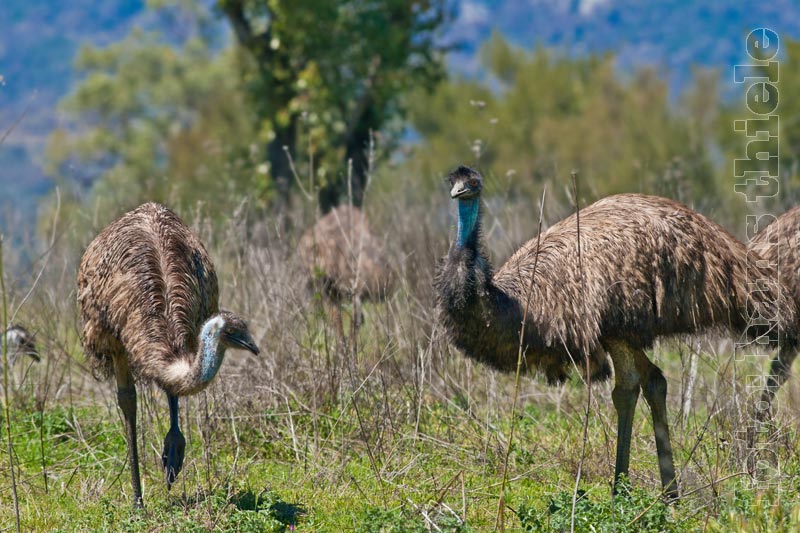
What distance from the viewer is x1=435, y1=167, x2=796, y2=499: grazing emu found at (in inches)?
216

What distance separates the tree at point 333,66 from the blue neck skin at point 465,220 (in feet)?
32.2

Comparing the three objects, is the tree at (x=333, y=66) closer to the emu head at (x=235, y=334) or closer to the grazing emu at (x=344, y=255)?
the grazing emu at (x=344, y=255)

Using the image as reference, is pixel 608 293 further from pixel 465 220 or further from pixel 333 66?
pixel 333 66

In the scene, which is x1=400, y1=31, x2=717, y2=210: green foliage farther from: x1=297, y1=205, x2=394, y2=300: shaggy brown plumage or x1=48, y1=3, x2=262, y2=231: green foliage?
x1=297, y1=205, x2=394, y2=300: shaggy brown plumage

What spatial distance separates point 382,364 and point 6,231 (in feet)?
12.8

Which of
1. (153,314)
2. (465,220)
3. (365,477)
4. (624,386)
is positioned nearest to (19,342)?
(153,314)

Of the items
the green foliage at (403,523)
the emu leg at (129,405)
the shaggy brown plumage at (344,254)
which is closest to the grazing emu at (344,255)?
the shaggy brown plumage at (344,254)

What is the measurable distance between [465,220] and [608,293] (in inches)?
31.5

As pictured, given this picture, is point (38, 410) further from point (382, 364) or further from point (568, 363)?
point (568, 363)

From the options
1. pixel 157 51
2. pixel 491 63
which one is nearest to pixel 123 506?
pixel 491 63

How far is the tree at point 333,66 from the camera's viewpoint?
1570 cm

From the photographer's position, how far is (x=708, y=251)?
570 centimetres

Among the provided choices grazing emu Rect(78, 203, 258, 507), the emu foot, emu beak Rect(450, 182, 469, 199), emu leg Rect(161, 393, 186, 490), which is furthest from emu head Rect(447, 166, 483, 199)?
the emu foot

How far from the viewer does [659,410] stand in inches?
230
